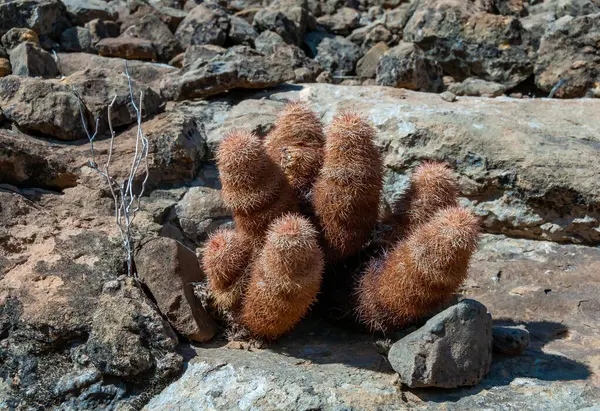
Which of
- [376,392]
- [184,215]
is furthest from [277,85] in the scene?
[376,392]

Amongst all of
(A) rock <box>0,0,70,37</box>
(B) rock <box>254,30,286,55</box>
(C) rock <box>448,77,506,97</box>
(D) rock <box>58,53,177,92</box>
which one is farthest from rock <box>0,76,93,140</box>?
(C) rock <box>448,77,506,97</box>

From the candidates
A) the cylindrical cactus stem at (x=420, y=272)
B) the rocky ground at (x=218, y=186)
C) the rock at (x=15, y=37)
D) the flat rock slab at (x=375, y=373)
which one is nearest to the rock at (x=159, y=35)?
the rocky ground at (x=218, y=186)

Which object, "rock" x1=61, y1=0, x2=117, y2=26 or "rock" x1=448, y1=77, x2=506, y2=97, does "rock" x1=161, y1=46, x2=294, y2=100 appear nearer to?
"rock" x1=448, y1=77, x2=506, y2=97

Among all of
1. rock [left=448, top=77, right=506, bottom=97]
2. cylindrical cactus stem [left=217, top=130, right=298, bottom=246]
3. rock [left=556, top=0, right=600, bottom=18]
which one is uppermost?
cylindrical cactus stem [left=217, top=130, right=298, bottom=246]

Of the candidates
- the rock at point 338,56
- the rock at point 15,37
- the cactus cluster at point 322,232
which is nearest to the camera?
the cactus cluster at point 322,232

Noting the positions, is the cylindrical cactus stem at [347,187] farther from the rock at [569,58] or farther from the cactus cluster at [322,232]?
the rock at [569,58]

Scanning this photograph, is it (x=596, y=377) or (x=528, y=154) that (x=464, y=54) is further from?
(x=596, y=377)
